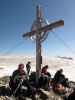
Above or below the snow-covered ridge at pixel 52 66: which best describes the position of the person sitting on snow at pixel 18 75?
below

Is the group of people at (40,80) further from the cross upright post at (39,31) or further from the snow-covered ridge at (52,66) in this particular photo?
the snow-covered ridge at (52,66)

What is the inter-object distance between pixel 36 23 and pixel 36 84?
11.5 ft

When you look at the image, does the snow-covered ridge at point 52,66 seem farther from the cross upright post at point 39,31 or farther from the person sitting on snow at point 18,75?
the person sitting on snow at point 18,75

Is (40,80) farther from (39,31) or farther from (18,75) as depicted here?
(39,31)

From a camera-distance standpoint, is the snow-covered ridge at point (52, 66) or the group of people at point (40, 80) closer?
the group of people at point (40, 80)

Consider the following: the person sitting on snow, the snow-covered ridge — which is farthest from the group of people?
the snow-covered ridge

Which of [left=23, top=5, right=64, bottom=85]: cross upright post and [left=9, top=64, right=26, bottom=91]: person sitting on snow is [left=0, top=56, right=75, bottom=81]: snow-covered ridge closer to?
[left=23, top=5, right=64, bottom=85]: cross upright post

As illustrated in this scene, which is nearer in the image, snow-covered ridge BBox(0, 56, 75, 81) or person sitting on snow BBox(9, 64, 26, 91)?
person sitting on snow BBox(9, 64, 26, 91)

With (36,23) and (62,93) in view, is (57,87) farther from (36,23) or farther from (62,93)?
(36,23)

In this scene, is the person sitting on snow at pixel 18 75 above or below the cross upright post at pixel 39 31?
below

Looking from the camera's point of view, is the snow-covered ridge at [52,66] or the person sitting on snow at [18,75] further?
the snow-covered ridge at [52,66]

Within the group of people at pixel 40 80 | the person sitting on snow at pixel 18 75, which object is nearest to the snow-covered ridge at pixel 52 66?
the group of people at pixel 40 80

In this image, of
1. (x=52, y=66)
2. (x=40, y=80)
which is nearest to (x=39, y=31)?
(x=40, y=80)

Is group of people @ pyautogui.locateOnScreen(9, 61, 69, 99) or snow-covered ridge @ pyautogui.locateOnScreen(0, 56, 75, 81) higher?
snow-covered ridge @ pyautogui.locateOnScreen(0, 56, 75, 81)
